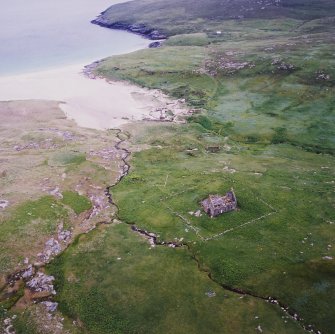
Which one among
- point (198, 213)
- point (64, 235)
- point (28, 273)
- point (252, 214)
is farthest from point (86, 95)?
point (28, 273)

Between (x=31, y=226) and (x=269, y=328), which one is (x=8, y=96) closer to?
(x=31, y=226)

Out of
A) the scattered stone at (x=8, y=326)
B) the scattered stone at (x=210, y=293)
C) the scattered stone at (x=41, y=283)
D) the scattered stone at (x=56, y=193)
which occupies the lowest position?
the scattered stone at (x=210, y=293)

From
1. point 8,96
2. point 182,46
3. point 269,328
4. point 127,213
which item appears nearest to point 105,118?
point 8,96

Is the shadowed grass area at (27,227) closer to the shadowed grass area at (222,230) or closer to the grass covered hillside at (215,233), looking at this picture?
the grass covered hillside at (215,233)

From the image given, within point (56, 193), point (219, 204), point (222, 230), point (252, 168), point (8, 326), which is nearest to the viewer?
point (8, 326)

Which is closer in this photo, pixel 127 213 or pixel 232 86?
pixel 127 213

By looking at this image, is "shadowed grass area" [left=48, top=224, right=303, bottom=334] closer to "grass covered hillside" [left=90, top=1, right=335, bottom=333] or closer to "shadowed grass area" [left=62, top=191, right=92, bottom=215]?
"grass covered hillside" [left=90, top=1, right=335, bottom=333]

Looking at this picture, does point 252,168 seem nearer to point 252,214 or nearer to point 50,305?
point 252,214

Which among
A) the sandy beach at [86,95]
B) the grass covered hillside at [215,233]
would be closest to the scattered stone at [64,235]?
the grass covered hillside at [215,233]
